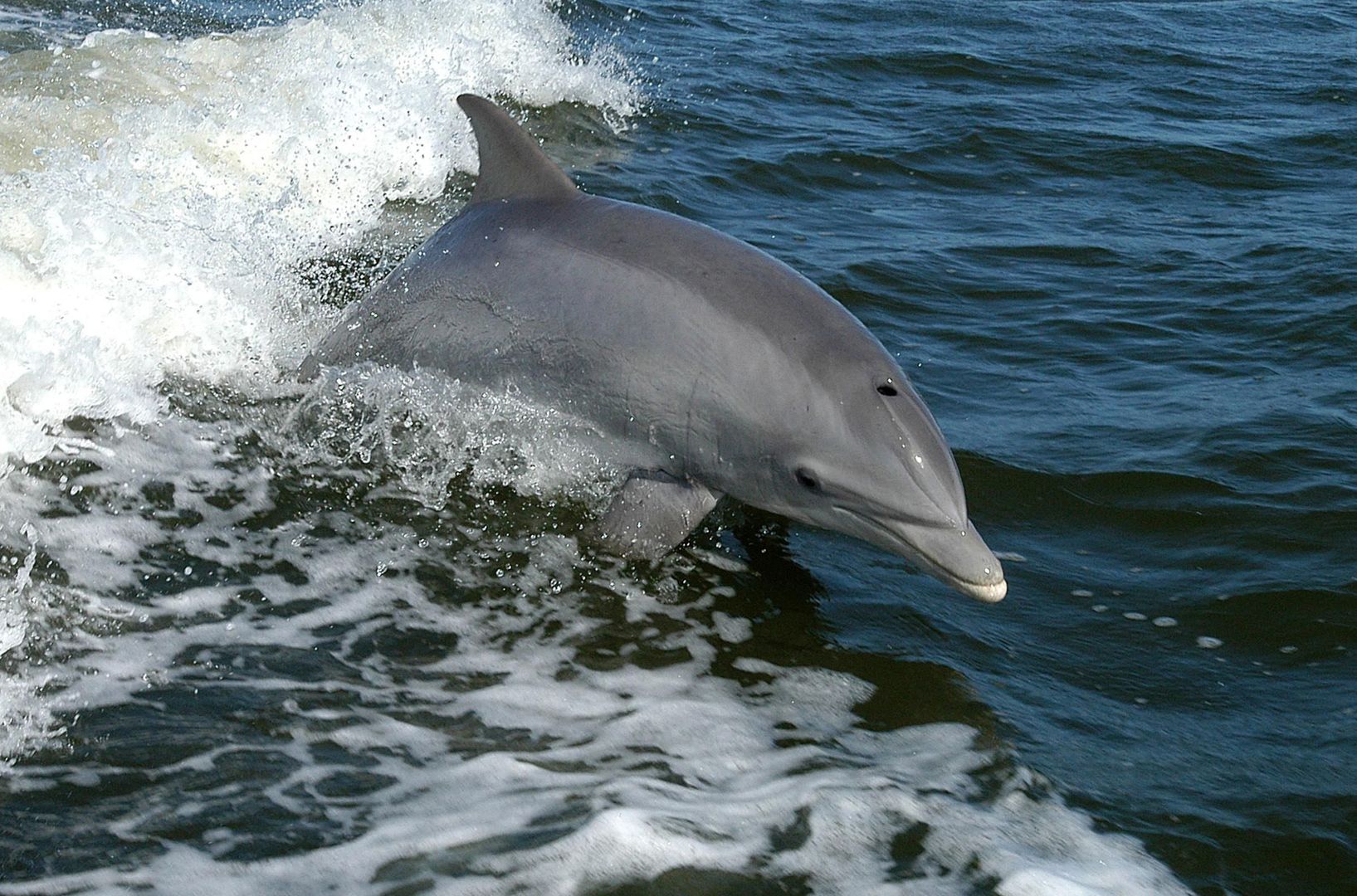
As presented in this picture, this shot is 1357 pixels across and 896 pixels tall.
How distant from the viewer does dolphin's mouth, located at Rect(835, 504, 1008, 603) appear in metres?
5.60

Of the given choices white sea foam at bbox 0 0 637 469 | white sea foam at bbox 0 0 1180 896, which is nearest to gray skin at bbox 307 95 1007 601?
white sea foam at bbox 0 0 1180 896

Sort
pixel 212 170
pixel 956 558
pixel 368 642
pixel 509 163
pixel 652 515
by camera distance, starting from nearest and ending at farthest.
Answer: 1. pixel 368 642
2. pixel 956 558
3. pixel 652 515
4. pixel 509 163
5. pixel 212 170

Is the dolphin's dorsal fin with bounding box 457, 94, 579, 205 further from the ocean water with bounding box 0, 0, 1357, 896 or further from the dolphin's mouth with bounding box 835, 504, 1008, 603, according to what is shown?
the dolphin's mouth with bounding box 835, 504, 1008, 603

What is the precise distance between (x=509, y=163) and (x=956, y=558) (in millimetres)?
2962

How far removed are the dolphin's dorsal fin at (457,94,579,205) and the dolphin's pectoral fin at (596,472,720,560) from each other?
5.05 ft

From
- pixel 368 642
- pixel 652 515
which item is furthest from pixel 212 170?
pixel 368 642

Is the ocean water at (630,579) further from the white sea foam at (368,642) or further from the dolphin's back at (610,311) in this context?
the dolphin's back at (610,311)

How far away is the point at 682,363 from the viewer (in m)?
6.27

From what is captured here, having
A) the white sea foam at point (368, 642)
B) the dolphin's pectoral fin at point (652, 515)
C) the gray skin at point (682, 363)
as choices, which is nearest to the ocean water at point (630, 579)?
the white sea foam at point (368, 642)

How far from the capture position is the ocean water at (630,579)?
4.52 m

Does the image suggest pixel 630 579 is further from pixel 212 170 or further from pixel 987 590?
pixel 212 170

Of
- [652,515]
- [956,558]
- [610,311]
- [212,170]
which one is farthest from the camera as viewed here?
[212,170]

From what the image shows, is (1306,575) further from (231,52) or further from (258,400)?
(231,52)

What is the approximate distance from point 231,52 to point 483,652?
11284 mm
